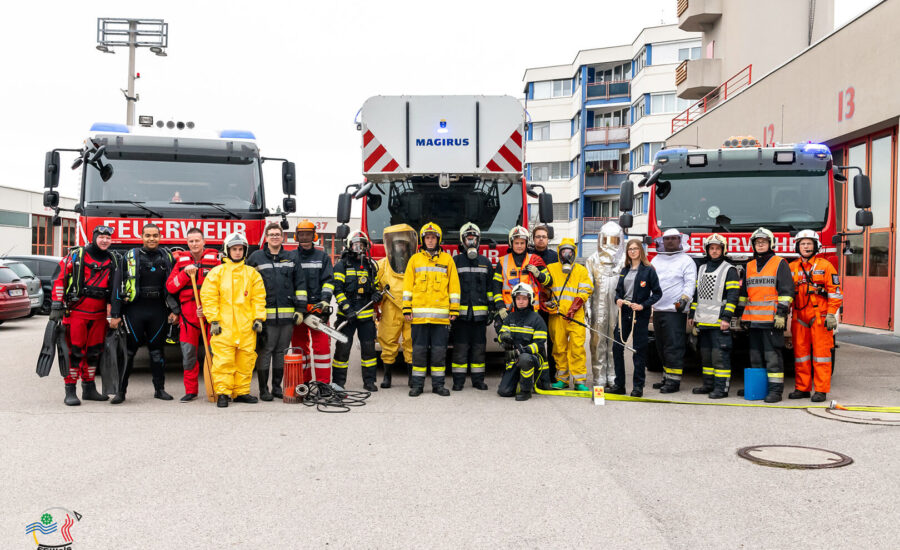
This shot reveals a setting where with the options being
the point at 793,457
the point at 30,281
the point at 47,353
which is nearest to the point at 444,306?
the point at 793,457

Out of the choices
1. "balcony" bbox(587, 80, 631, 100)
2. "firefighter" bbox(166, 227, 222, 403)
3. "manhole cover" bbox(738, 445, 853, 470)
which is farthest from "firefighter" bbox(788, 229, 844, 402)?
"balcony" bbox(587, 80, 631, 100)

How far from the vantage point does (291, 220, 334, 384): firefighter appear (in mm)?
8953

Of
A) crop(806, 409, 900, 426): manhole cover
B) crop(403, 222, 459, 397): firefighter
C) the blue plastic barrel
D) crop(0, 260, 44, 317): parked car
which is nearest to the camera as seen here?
crop(806, 409, 900, 426): manhole cover

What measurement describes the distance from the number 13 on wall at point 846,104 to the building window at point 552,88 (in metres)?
40.8

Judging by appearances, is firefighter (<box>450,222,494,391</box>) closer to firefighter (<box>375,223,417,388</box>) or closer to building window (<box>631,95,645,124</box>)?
firefighter (<box>375,223,417,388</box>)

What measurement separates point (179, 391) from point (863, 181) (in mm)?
9064

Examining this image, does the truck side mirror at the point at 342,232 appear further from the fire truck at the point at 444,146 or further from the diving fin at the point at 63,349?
the diving fin at the point at 63,349

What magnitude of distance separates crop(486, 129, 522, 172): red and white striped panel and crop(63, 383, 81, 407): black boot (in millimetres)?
5651

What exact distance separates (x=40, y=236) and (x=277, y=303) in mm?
45384

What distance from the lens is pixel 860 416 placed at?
7.70 m

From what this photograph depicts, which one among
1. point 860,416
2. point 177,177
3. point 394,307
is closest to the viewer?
point 860,416

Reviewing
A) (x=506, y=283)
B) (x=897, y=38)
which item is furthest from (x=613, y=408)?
(x=897, y=38)

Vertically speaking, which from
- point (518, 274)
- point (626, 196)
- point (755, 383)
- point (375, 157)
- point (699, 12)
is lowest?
point (755, 383)

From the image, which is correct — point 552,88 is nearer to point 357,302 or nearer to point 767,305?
point 767,305
